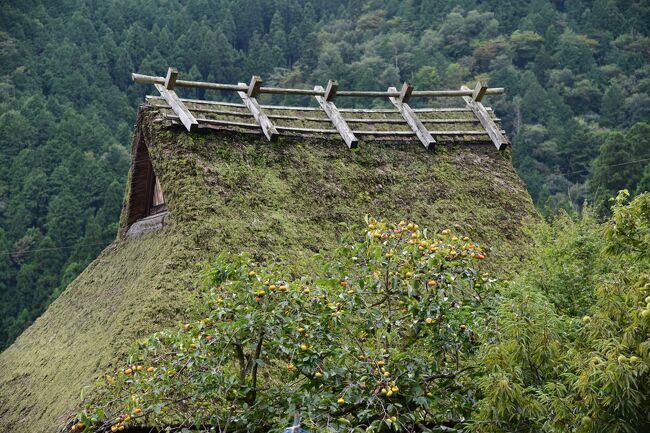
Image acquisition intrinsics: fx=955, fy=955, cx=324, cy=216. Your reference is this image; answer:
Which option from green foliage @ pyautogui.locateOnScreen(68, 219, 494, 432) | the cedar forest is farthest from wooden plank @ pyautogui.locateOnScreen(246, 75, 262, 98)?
the cedar forest

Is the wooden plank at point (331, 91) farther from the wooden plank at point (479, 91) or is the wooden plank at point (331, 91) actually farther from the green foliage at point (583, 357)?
the green foliage at point (583, 357)

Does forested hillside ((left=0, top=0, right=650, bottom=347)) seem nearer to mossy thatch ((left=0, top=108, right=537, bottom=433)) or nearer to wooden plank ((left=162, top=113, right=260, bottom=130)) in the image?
mossy thatch ((left=0, top=108, right=537, bottom=433))

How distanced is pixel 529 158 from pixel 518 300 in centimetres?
3089

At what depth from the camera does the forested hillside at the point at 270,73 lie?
99.7 ft

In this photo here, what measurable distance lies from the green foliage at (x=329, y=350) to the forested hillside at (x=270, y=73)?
18.5 meters

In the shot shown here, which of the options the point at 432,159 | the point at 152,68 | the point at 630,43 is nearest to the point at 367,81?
the point at 152,68

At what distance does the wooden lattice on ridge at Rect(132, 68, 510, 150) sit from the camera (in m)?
11.4

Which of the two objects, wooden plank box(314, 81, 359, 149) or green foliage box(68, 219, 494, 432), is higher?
wooden plank box(314, 81, 359, 149)

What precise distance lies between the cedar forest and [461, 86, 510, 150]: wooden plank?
11.4 meters

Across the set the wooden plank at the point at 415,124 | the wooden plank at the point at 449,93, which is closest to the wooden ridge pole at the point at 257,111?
the wooden plank at the point at 415,124

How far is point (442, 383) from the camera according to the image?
7016 millimetres

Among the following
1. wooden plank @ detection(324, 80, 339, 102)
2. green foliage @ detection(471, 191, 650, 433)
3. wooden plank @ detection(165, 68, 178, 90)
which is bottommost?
green foliage @ detection(471, 191, 650, 433)

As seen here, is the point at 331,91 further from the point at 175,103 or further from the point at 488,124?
the point at 488,124

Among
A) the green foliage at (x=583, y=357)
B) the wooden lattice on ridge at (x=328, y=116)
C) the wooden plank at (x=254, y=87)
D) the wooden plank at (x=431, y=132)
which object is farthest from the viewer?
the wooden plank at (x=431, y=132)
